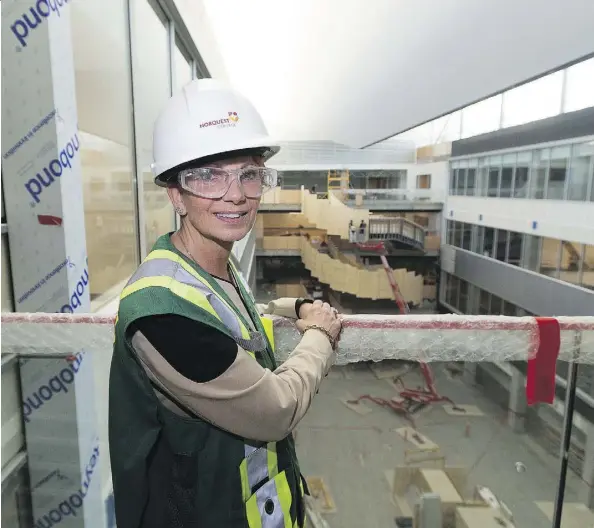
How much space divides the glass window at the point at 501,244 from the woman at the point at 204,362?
48.8 ft

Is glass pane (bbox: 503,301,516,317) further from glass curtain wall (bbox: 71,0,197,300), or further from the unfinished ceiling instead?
glass curtain wall (bbox: 71,0,197,300)

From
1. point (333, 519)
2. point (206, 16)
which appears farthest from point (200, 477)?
point (333, 519)

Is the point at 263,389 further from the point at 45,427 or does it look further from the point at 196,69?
the point at 196,69

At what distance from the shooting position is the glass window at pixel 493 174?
1430 centimetres

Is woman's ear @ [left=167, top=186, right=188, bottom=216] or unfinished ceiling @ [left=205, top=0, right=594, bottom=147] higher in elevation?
unfinished ceiling @ [left=205, top=0, right=594, bottom=147]

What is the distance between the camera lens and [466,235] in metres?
17.0

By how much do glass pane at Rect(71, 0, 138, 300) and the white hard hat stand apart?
59.0 inches

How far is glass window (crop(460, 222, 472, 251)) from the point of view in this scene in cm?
1675

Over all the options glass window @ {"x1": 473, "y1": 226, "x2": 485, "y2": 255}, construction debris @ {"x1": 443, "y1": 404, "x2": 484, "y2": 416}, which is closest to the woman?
construction debris @ {"x1": 443, "y1": 404, "x2": 484, "y2": 416}

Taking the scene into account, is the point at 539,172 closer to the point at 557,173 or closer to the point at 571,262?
the point at 557,173

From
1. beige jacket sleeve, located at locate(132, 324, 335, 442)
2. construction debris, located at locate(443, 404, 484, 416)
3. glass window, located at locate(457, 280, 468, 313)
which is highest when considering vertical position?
beige jacket sleeve, located at locate(132, 324, 335, 442)

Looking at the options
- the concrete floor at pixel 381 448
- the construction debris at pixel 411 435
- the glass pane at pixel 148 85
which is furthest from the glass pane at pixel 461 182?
the glass pane at pixel 148 85

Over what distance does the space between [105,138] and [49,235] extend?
125 cm

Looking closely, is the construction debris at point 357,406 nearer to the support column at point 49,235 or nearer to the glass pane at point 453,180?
the support column at point 49,235
